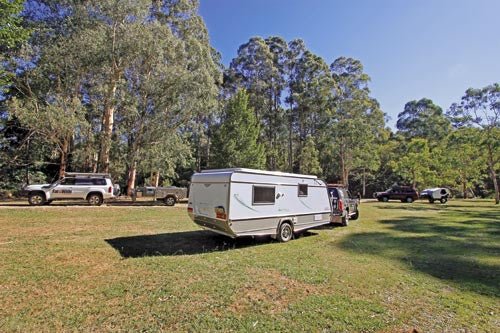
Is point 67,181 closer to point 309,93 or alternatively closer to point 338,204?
point 338,204

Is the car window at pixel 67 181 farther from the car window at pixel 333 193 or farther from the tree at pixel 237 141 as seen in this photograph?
the car window at pixel 333 193

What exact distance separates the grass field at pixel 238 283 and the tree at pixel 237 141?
1777 centimetres

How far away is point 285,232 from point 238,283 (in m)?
4.30

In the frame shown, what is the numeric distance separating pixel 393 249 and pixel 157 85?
2060 centimetres

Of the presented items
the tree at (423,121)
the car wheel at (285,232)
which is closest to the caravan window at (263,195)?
the car wheel at (285,232)

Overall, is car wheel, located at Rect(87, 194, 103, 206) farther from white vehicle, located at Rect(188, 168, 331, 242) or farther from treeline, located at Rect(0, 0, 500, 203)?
white vehicle, located at Rect(188, 168, 331, 242)

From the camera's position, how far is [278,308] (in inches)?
176

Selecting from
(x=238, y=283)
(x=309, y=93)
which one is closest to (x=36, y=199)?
(x=238, y=283)

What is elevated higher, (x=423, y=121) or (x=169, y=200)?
(x=423, y=121)

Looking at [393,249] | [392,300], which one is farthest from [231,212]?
[393,249]

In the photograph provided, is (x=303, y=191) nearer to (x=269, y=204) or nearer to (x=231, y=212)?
(x=269, y=204)

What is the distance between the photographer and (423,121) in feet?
185

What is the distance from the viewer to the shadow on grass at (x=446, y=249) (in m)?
6.36

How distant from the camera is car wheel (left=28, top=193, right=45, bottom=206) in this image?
15.7 meters
